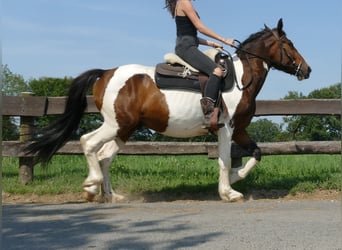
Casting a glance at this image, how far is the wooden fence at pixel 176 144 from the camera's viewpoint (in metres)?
9.73

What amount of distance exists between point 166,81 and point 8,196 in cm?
323

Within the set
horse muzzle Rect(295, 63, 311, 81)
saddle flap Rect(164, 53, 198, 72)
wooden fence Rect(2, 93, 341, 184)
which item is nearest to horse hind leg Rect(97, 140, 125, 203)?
wooden fence Rect(2, 93, 341, 184)

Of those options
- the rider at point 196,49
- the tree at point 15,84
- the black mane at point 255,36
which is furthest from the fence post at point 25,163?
the tree at point 15,84

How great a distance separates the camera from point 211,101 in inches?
317

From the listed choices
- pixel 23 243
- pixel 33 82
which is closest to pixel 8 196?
pixel 23 243

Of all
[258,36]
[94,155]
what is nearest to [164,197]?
[94,155]

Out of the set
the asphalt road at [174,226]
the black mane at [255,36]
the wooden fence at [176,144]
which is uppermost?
the black mane at [255,36]

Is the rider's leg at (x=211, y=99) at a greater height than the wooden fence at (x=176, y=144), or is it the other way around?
the rider's leg at (x=211, y=99)

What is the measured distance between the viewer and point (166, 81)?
8344 mm

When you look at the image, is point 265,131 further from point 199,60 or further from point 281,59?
point 199,60

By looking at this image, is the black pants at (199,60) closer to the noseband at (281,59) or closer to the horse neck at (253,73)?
the horse neck at (253,73)

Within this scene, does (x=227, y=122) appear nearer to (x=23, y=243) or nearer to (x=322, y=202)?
(x=322, y=202)

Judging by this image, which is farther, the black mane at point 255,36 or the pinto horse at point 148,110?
the black mane at point 255,36

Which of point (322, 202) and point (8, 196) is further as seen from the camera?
point (8, 196)
